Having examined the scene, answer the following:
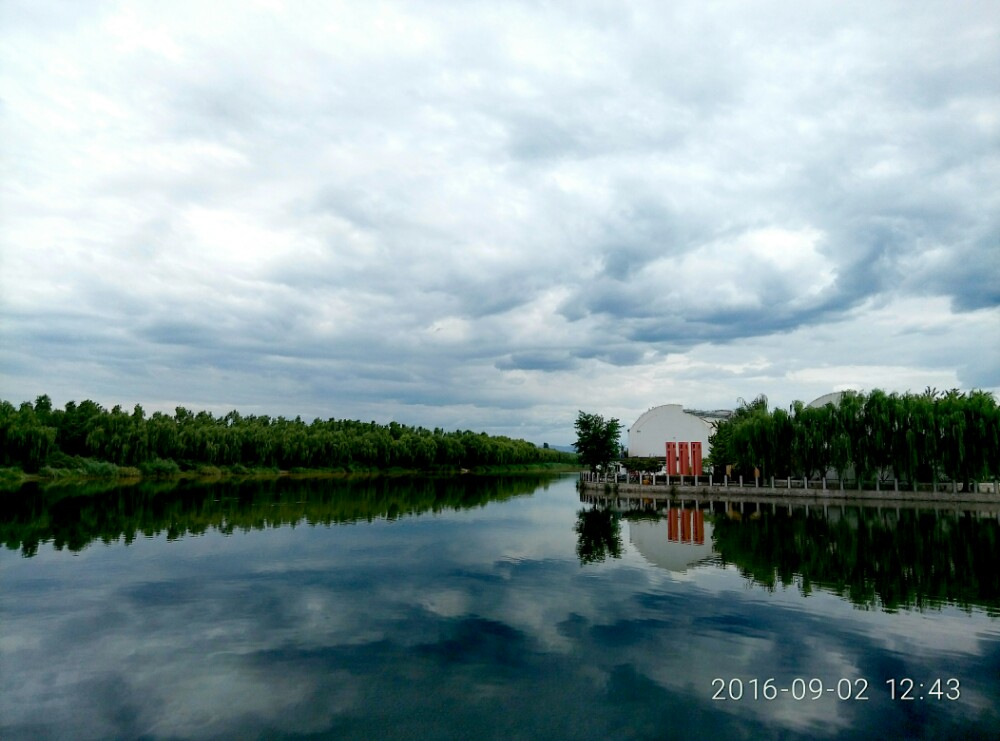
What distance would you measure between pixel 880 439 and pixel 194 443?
67038 millimetres

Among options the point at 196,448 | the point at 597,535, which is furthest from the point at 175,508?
the point at 196,448

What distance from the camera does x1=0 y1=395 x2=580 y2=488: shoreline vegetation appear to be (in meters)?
Result: 51.9

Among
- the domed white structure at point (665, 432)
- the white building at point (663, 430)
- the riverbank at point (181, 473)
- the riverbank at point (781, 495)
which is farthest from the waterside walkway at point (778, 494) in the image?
the riverbank at point (181, 473)

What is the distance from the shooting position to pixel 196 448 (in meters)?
67.3

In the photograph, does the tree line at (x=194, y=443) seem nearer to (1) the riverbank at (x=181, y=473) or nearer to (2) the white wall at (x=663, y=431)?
(1) the riverbank at (x=181, y=473)

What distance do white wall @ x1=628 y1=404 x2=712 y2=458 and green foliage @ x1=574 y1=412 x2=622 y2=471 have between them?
639 cm

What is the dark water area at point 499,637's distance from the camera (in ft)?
27.1

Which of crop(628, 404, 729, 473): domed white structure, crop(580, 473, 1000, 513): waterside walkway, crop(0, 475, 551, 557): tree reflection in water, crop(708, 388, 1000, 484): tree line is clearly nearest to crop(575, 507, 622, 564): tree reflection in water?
crop(580, 473, 1000, 513): waterside walkway

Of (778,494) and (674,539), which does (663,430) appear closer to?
(778,494)

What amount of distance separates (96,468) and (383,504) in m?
33.9

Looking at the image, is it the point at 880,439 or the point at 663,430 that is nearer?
the point at 880,439

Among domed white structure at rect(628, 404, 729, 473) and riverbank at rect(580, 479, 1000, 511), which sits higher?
domed white structure at rect(628, 404, 729, 473)

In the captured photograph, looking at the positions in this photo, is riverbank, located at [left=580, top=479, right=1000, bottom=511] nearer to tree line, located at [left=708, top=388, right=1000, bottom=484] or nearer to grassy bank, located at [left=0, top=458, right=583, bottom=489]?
tree line, located at [left=708, top=388, right=1000, bottom=484]

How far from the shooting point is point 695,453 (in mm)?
56406
